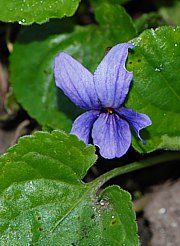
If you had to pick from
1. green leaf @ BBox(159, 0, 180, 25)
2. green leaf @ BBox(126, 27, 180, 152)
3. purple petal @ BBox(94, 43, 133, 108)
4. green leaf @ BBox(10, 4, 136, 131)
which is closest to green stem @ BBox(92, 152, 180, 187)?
green leaf @ BBox(126, 27, 180, 152)

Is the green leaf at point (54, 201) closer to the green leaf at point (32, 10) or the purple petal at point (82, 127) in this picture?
the purple petal at point (82, 127)

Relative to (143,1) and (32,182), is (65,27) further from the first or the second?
(32,182)

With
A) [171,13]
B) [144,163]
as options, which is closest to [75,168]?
[144,163]

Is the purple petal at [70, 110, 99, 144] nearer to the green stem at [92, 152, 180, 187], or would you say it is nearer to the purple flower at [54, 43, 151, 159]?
the purple flower at [54, 43, 151, 159]

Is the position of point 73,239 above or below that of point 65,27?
below

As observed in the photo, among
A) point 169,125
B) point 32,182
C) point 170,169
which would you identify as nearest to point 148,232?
point 170,169

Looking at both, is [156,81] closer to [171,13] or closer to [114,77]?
[114,77]
